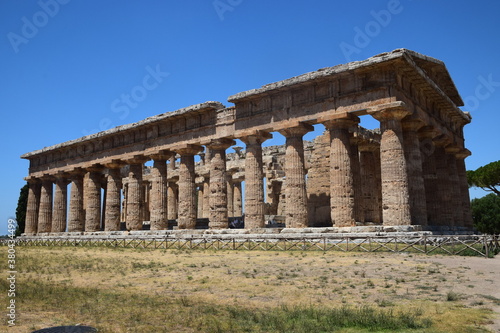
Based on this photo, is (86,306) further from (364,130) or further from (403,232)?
(364,130)

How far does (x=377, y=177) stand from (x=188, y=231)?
14889 millimetres

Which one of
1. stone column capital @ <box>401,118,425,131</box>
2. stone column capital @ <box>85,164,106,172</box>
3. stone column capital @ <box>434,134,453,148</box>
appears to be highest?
stone column capital @ <box>401,118,425,131</box>

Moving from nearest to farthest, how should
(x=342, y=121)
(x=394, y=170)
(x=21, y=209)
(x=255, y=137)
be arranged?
(x=394, y=170) → (x=342, y=121) → (x=255, y=137) → (x=21, y=209)

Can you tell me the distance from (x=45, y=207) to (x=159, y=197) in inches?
707

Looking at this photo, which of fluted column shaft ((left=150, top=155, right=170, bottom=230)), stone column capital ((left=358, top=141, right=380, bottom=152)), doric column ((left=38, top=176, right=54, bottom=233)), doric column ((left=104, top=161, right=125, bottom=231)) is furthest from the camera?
doric column ((left=38, top=176, right=54, bottom=233))

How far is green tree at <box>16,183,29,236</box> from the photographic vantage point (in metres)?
54.8

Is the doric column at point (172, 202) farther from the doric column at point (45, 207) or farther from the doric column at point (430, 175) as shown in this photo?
the doric column at point (430, 175)

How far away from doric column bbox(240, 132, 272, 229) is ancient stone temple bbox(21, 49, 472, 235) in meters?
0.07

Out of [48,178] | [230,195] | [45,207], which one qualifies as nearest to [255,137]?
[230,195]

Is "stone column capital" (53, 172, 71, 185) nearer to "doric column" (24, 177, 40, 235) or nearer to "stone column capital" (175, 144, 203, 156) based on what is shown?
"doric column" (24, 177, 40, 235)

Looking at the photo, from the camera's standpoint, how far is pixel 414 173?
24875 mm

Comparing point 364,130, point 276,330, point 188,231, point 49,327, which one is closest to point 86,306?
point 49,327

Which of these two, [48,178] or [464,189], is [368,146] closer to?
[464,189]

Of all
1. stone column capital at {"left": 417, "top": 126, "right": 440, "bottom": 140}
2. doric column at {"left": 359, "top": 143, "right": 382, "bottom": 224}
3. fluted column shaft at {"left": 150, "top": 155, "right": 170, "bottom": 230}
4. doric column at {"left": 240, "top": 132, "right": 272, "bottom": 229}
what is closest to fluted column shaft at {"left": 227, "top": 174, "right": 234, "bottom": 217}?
fluted column shaft at {"left": 150, "top": 155, "right": 170, "bottom": 230}
